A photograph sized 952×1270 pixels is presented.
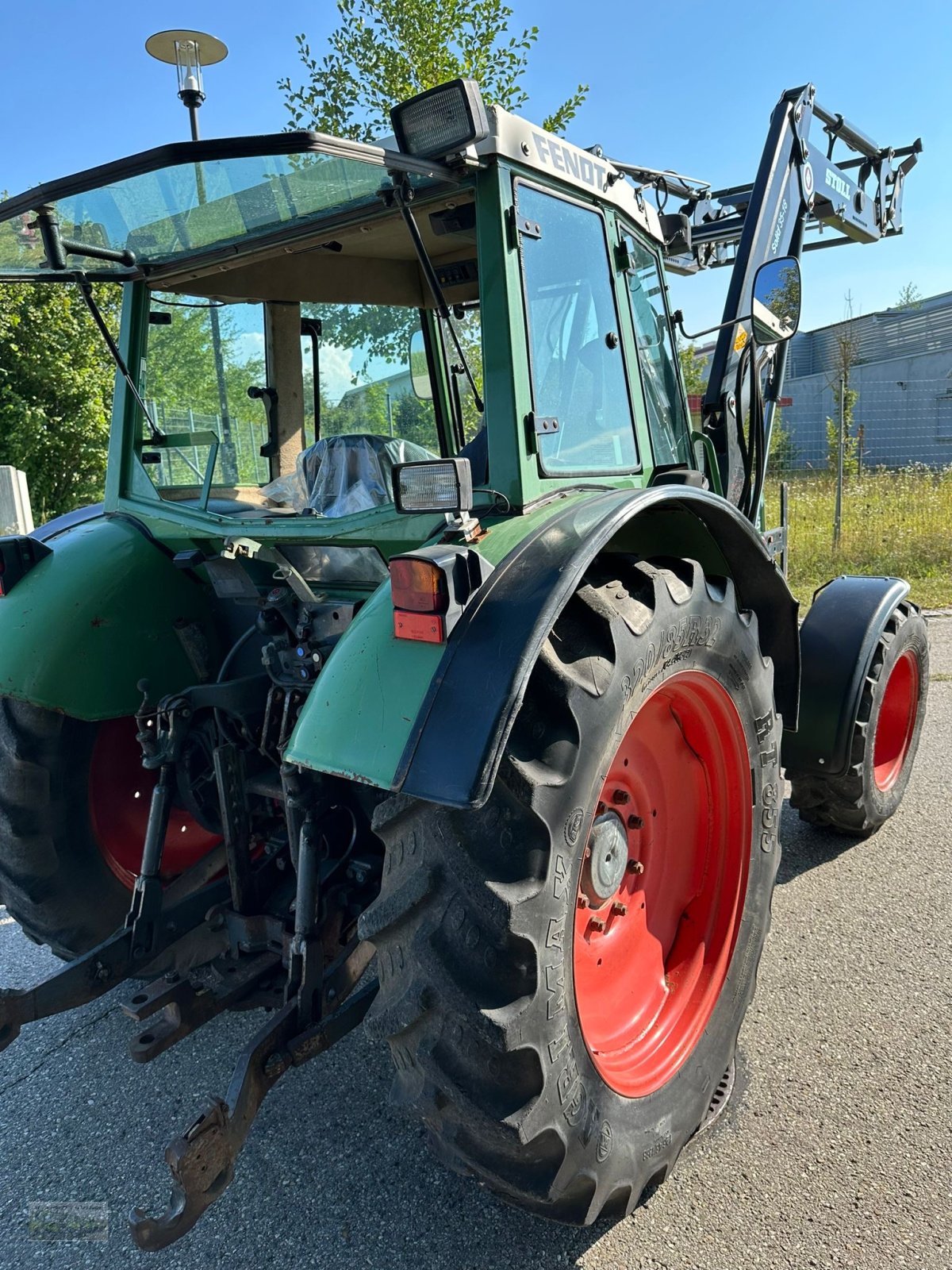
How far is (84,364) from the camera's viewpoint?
1148 centimetres

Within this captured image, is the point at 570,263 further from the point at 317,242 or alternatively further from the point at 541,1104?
the point at 541,1104

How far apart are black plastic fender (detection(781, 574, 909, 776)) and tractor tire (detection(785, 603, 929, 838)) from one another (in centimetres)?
6

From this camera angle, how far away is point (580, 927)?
7.06 ft

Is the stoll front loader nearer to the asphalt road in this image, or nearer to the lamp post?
the lamp post

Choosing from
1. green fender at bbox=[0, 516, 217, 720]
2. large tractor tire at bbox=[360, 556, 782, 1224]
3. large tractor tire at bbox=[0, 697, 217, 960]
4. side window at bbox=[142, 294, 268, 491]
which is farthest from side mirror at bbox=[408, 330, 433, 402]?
large tractor tire at bbox=[0, 697, 217, 960]

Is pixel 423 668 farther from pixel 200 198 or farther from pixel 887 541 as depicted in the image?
pixel 887 541

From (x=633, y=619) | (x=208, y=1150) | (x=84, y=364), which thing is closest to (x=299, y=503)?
(x=633, y=619)

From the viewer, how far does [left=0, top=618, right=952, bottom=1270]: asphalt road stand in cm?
206

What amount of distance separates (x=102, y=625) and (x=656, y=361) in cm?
200

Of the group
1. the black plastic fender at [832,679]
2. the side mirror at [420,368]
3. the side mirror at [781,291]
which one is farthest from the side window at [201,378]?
the black plastic fender at [832,679]

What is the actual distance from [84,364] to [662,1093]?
38.6 ft

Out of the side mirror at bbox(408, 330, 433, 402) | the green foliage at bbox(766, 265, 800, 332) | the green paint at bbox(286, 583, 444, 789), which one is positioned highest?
the green foliage at bbox(766, 265, 800, 332)

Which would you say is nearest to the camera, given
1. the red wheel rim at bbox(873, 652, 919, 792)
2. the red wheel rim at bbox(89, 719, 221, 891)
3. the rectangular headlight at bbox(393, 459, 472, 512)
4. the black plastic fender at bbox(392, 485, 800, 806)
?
the black plastic fender at bbox(392, 485, 800, 806)

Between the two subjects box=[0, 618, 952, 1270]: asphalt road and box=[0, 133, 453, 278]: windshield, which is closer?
box=[0, 133, 453, 278]: windshield
